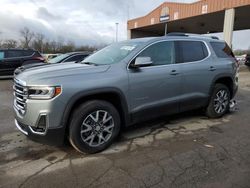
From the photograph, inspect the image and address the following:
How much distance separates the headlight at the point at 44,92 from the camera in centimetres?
327

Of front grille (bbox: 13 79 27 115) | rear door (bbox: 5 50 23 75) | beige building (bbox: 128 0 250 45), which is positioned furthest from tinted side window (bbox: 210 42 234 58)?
beige building (bbox: 128 0 250 45)

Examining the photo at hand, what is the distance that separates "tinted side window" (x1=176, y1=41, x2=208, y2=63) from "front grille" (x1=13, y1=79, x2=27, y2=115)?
285 centimetres

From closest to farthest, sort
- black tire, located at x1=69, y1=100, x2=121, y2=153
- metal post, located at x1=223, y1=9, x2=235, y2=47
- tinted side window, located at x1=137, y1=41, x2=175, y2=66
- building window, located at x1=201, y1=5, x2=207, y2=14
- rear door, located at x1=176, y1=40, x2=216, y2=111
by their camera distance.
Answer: black tire, located at x1=69, y1=100, x2=121, y2=153
tinted side window, located at x1=137, y1=41, x2=175, y2=66
rear door, located at x1=176, y1=40, x2=216, y2=111
metal post, located at x1=223, y1=9, x2=235, y2=47
building window, located at x1=201, y1=5, x2=207, y2=14

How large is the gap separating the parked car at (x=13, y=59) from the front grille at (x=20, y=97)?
10.9m

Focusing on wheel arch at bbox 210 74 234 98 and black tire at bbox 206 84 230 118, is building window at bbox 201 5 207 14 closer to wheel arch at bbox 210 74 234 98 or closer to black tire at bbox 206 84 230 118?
wheel arch at bbox 210 74 234 98

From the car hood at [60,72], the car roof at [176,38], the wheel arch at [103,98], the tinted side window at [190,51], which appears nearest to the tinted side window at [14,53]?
the car roof at [176,38]

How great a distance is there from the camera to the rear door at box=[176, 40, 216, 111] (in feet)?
15.7

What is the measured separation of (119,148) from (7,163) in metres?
1.66

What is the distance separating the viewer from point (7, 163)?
11.3ft

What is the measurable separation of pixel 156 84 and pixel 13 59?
11698 mm

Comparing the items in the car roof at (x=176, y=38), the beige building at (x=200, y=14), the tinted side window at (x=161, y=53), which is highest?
the beige building at (x=200, y=14)

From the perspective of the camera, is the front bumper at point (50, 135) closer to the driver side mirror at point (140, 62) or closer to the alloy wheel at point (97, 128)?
the alloy wheel at point (97, 128)

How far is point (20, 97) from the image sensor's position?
141 inches

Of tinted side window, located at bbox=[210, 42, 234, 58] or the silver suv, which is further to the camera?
tinted side window, located at bbox=[210, 42, 234, 58]
